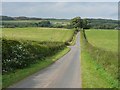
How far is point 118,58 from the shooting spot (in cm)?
2089

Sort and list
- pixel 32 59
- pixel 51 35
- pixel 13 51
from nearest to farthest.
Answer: pixel 13 51
pixel 32 59
pixel 51 35

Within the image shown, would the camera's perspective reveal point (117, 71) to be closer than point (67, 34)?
Yes

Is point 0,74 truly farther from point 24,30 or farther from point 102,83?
point 24,30

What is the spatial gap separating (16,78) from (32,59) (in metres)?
11.5

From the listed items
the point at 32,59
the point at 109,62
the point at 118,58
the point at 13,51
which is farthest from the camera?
the point at 32,59

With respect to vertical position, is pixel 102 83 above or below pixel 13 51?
below

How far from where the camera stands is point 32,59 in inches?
1177

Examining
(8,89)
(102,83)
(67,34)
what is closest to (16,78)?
(8,89)

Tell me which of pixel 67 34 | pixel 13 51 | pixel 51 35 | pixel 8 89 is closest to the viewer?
pixel 8 89

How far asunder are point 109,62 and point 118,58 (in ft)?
5.60

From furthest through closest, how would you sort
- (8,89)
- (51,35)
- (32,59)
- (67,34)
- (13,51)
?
(67,34), (51,35), (32,59), (13,51), (8,89)

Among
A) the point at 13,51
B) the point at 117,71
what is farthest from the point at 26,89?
the point at 13,51

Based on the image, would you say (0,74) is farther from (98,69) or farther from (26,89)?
(98,69)

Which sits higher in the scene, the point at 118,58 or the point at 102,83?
the point at 118,58
